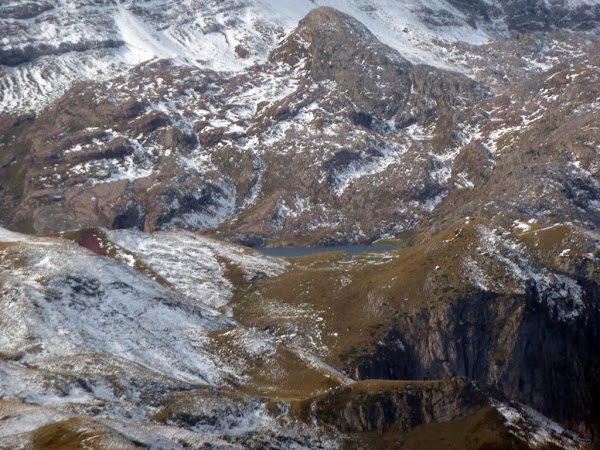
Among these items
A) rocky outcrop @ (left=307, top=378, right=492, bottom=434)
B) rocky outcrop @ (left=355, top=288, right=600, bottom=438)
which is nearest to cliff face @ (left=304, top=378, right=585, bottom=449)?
rocky outcrop @ (left=307, top=378, right=492, bottom=434)

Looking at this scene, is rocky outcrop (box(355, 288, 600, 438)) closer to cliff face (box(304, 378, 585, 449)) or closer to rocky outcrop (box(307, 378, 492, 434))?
rocky outcrop (box(307, 378, 492, 434))

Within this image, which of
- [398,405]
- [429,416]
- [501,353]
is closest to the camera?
[429,416]

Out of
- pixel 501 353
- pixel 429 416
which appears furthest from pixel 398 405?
pixel 501 353

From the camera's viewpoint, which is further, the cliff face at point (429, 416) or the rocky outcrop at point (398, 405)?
the rocky outcrop at point (398, 405)

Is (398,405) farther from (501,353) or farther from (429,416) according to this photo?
(501,353)

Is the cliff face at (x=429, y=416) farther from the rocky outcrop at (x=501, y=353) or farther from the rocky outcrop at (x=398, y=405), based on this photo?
the rocky outcrop at (x=501, y=353)

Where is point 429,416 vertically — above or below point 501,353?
above

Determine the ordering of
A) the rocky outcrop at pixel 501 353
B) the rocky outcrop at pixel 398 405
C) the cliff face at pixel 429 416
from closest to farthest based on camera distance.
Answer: the cliff face at pixel 429 416 < the rocky outcrop at pixel 398 405 < the rocky outcrop at pixel 501 353

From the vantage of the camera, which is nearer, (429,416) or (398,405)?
(429,416)

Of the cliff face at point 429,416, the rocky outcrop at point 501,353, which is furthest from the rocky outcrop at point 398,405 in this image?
the rocky outcrop at point 501,353

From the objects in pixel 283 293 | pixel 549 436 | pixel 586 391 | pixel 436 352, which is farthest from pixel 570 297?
pixel 549 436

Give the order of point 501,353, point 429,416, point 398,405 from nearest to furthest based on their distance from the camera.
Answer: point 429,416 → point 398,405 → point 501,353
